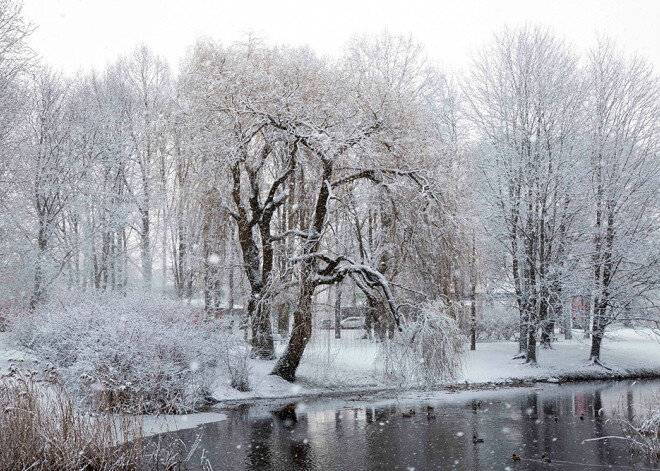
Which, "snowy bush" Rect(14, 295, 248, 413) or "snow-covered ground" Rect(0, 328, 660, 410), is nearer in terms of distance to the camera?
"snowy bush" Rect(14, 295, 248, 413)

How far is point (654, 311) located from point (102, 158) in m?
22.9

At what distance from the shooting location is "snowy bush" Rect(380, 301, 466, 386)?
531 inches

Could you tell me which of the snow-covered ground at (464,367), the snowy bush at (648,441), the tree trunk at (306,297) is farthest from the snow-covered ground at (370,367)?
the snowy bush at (648,441)

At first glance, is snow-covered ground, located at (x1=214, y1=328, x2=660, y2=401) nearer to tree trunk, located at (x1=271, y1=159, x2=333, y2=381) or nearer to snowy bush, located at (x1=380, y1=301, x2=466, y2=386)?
tree trunk, located at (x1=271, y1=159, x2=333, y2=381)

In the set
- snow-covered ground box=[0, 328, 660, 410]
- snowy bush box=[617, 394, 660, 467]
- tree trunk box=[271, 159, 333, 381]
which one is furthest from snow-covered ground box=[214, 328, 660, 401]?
snowy bush box=[617, 394, 660, 467]

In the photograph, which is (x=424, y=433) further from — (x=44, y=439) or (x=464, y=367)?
(x=464, y=367)

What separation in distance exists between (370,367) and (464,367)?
3.49 m

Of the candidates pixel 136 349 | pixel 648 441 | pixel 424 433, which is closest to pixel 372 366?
pixel 424 433

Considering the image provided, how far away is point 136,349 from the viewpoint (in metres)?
13.1

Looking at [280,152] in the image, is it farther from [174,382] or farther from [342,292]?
[174,382]

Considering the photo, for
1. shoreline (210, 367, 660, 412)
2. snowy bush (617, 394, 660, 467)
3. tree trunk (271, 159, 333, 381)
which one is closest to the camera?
snowy bush (617, 394, 660, 467)

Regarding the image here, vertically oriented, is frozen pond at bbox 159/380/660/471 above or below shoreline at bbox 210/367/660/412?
above

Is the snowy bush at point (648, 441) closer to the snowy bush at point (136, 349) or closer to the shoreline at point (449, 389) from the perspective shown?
the shoreline at point (449, 389)

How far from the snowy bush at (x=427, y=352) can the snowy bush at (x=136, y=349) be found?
4.70m
